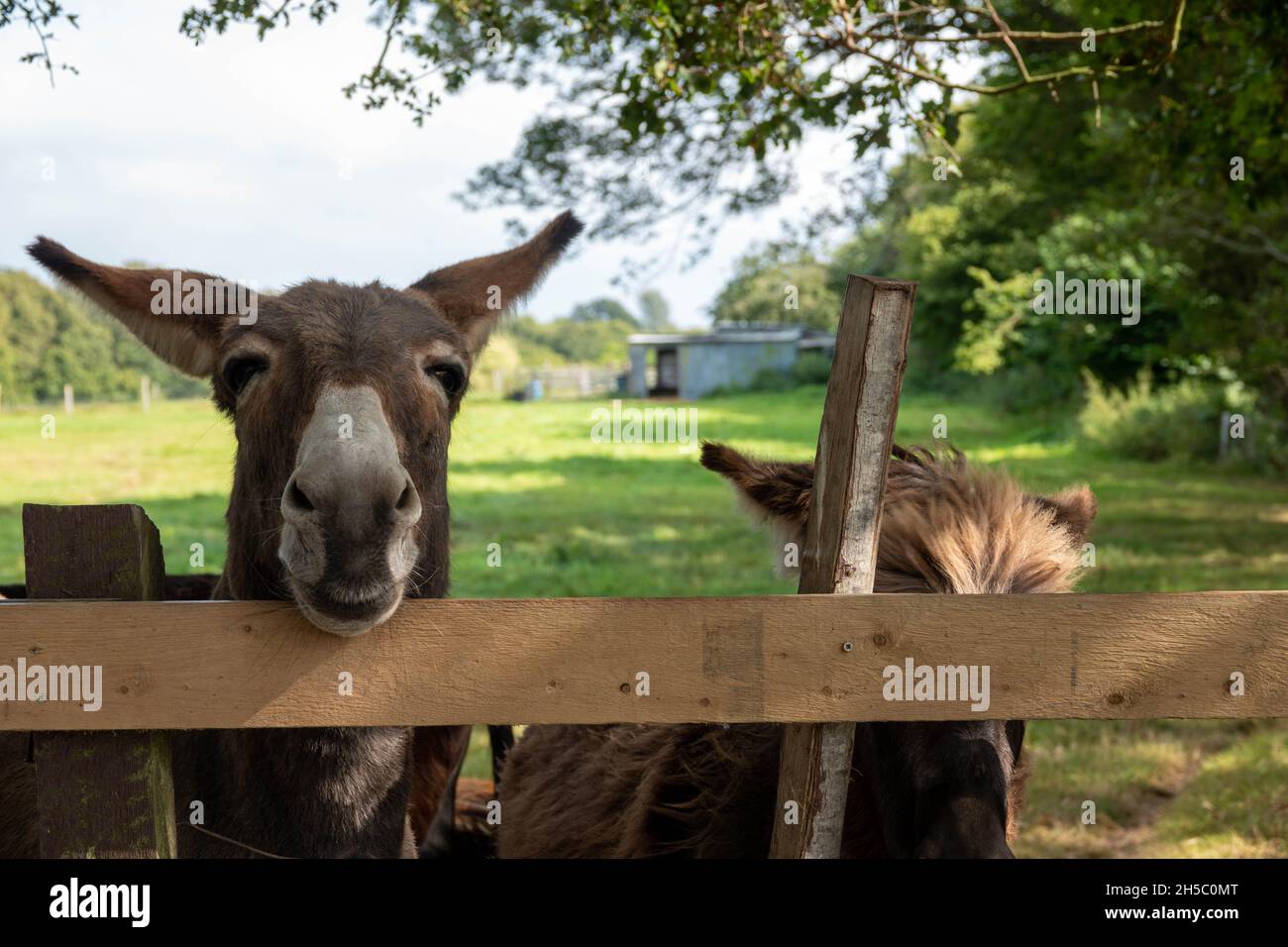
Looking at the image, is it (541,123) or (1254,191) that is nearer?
(1254,191)

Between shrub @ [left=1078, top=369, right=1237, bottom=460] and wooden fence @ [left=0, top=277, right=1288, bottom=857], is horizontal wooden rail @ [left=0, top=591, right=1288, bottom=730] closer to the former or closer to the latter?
wooden fence @ [left=0, top=277, right=1288, bottom=857]

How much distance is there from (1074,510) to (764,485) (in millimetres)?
1049

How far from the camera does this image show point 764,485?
317 centimetres

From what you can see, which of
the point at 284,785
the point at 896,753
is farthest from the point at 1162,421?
the point at 284,785

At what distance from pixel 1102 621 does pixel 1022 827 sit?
4.02 m

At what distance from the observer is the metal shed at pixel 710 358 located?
54.3 metres

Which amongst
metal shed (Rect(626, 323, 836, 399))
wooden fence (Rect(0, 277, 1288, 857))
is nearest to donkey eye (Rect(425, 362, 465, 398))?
wooden fence (Rect(0, 277, 1288, 857))

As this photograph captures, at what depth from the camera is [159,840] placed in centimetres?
231

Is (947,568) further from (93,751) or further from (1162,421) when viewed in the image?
(1162,421)

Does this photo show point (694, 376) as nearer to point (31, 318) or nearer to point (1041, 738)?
point (31, 318)

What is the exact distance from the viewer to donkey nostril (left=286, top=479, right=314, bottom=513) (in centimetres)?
234

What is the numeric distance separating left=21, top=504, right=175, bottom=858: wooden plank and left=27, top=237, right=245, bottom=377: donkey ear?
3.42 feet

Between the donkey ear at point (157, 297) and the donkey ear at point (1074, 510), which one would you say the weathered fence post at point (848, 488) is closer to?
the donkey ear at point (1074, 510)

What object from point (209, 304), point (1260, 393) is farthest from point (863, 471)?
point (1260, 393)
